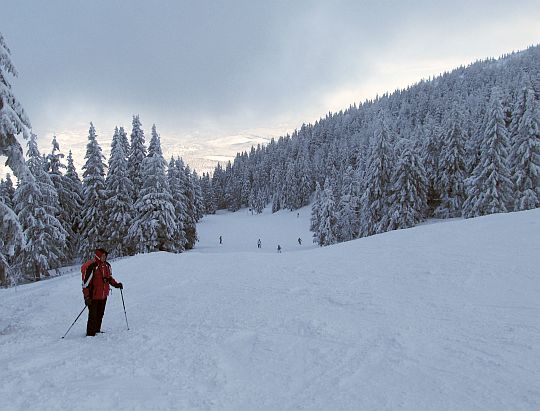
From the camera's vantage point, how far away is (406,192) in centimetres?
3888

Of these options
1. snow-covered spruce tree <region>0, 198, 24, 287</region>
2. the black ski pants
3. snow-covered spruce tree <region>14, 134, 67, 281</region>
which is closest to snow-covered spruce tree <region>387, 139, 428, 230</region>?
snow-covered spruce tree <region>14, 134, 67, 281</region>

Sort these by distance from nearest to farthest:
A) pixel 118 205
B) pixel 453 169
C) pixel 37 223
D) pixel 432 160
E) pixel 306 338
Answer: pixel 306 338, pixel 37 223, pixel 118 205, pixel 453 169, pixel 432 160

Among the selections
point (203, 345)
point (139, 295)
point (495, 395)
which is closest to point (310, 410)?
point (495, 395)

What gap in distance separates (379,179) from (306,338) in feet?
117

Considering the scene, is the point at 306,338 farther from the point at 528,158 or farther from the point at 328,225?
the point at 328,225

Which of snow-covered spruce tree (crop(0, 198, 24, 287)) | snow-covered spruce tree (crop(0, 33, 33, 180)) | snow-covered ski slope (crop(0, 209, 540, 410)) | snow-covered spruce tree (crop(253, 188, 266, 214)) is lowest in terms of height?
snow-covered ski slope (crop(0, 209, 540, 410))

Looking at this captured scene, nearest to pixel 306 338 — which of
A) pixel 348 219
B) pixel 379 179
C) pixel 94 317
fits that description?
pixel 94 317

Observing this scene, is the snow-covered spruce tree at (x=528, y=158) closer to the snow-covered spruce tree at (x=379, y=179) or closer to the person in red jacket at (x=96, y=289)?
the snow-covered spruce tree at (x=379, y=179)

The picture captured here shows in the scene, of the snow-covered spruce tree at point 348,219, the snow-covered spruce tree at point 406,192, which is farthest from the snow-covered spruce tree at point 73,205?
the snow-covered spruce tree at point 406,192

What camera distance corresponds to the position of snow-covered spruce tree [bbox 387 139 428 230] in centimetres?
3866

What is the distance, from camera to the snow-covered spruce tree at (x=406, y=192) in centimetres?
3866

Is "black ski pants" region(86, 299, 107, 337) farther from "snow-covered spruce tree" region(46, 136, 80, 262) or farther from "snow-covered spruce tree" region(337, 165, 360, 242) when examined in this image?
"snow-covered spruce tree" region(337, 165, 360, 242)

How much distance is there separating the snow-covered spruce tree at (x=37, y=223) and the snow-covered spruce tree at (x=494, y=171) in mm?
37817

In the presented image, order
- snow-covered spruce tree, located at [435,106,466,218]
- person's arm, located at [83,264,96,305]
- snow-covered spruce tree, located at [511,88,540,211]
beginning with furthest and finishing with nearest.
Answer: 1. snow-covered spruce tree, located at [435,106,466,218]
2. snow-covered spruce tree, located at [511,88,540,211]
3. person's arm, located at [83,264,96,305]
